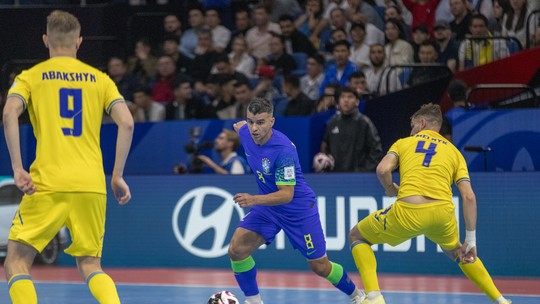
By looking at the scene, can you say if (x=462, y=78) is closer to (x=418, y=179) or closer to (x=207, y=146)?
(x=207, y=146)

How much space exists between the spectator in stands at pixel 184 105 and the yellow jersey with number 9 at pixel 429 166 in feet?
24.7

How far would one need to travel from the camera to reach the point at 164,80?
1870 cm

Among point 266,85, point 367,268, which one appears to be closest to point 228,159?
point 266,85

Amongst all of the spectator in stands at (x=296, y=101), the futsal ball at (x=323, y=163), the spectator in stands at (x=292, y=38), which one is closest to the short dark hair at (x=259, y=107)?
the futsal ball at (x=323, y=163)

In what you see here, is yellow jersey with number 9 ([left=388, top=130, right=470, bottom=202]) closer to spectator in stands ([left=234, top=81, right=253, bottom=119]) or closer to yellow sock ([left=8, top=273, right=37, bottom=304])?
yellow sock ([left=8, top=273, right=37, bottom=304])

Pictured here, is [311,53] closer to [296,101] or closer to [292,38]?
[292,38]

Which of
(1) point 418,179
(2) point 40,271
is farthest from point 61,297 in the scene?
(1) point 418,179

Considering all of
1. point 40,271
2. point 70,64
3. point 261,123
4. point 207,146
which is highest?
point 70,64

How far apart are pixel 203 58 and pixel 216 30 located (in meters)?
0.82

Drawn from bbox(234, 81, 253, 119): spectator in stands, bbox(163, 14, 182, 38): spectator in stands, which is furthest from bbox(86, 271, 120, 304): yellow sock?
bbox(163, 14, 182, 38): spectator in stands

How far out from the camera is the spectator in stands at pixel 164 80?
18562 millimetres

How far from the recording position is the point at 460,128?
1416 cm

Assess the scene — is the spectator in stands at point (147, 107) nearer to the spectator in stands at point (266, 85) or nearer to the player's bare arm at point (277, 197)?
the spectator in stands at point (266, 85)

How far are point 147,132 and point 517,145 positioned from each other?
18.4ft
